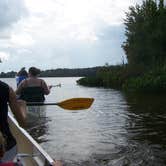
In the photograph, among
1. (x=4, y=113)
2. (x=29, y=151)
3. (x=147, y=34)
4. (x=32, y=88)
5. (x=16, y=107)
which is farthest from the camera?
(x=147, y=34)

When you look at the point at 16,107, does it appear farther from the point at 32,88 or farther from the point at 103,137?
the point at 32,88

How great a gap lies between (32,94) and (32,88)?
0.19 metres

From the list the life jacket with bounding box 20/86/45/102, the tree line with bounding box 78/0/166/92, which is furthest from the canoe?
the tree line with bounding box 78/0/166/92

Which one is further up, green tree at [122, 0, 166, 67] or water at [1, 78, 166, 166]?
green tree at [122, 0, 166, 67]

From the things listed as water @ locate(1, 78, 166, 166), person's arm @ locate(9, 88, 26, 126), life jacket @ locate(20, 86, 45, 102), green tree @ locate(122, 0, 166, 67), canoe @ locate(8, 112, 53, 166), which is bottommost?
water @ locate(1, 78, 166, 166)

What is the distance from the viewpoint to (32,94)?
14031 mm

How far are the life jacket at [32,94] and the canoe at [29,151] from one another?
3674 mm

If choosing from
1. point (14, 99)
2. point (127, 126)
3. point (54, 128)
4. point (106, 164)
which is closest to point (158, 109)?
point (127, 126)

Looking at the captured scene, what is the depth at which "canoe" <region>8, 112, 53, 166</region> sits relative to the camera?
659cm

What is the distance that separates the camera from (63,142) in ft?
40.9

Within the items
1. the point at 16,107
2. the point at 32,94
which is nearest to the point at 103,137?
the point at 32,94

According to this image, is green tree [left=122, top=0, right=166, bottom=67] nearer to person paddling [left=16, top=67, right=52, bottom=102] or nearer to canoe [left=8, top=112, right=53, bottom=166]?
person paddling [left=16, top=67, right=52, bottom=102]

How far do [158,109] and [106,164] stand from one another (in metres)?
12.0

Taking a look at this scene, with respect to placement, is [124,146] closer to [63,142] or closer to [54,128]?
[63,142]
